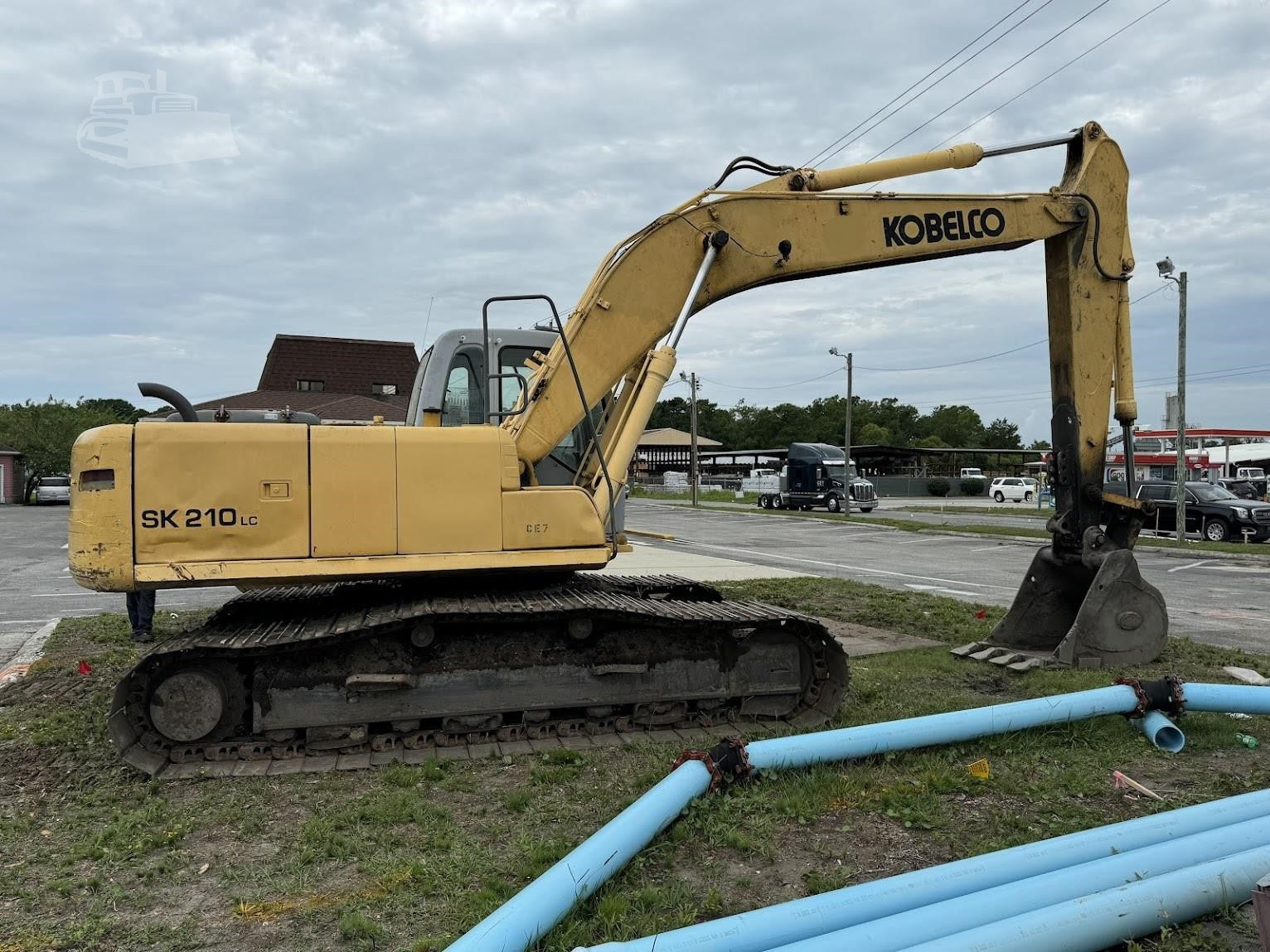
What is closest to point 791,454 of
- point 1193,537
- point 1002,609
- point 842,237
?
point 1193,537

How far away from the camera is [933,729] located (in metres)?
5.19

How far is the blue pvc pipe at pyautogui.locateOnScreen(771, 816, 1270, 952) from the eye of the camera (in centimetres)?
289

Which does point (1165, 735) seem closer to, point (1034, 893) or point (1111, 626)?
point (1111, 626)

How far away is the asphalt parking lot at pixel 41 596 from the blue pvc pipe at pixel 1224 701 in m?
7.54

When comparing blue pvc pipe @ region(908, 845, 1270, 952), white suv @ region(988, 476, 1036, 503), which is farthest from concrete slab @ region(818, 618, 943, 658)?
white suv @ region(988, 476, 1036, 503)

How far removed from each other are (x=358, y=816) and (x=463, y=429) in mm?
2383

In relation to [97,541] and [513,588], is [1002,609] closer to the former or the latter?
[513,588]

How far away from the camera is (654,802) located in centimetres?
409

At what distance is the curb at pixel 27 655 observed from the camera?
770 centimetres

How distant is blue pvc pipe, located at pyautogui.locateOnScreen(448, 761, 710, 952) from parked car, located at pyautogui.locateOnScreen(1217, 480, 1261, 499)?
39747 millimetres

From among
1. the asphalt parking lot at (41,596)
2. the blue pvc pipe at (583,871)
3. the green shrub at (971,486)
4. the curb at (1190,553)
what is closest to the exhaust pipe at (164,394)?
the asphalt parking lot at (41,596)

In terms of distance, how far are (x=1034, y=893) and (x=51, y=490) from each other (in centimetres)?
5264

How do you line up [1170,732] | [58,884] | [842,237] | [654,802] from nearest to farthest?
[58,884] → [654,802] → [1170,732] → [842,237]

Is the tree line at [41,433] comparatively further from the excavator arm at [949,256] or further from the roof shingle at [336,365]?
the excavator arm at [949,256]
